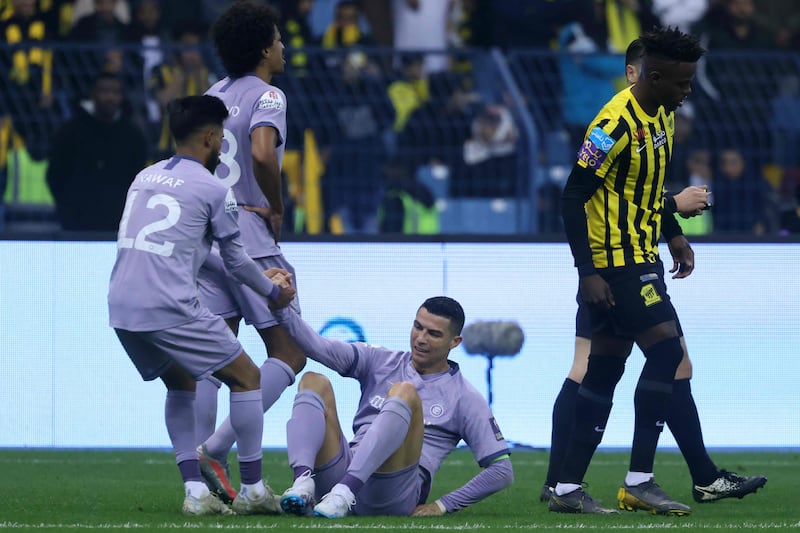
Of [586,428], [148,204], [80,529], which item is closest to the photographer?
[80,529]

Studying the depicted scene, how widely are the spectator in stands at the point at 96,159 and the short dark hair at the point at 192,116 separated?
4811 mm

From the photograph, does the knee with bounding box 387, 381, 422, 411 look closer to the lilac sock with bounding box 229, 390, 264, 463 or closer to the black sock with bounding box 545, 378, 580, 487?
the lilac sock with bounding box 229, 390, 264, 463

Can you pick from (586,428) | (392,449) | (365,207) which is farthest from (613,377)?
(365,207)

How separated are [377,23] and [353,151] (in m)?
2.13

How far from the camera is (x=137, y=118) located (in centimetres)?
1121

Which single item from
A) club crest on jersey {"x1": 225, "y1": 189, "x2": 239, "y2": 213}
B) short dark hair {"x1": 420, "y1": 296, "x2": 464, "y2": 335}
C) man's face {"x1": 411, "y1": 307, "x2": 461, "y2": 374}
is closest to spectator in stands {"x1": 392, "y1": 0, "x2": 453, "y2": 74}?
short dark hair {"x1": 420, "y1": 296, "x2": 464, "y2": 335}

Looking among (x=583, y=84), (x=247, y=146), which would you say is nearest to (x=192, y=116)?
(x=247, y=146)

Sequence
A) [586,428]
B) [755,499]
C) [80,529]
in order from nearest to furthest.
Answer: [80,529] → [586,428] → [755,499]

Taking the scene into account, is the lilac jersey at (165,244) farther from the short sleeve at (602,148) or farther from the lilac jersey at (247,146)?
the short sleeve at (602,148)

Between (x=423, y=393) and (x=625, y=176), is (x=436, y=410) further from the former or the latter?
(x=625, y=176)

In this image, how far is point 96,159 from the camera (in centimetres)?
1071

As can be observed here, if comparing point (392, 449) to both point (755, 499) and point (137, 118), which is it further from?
point (137, 118)

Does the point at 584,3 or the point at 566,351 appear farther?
the point at 584,3

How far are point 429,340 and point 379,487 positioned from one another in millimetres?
663
